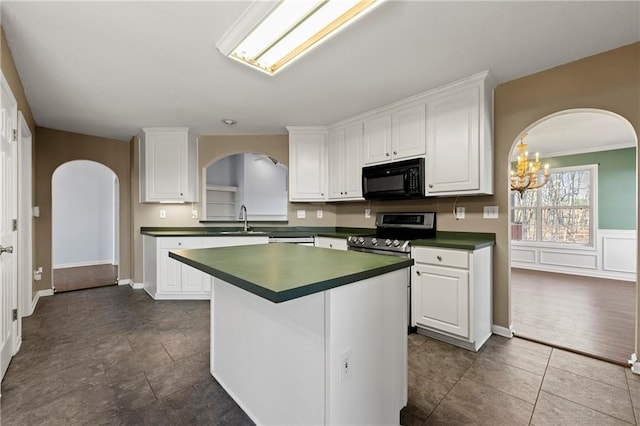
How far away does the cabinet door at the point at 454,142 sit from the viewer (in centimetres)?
251

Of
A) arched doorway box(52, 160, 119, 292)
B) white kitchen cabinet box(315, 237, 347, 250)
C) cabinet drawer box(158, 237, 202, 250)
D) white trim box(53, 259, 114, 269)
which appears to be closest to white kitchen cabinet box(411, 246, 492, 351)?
white kitchen cabinet box(315, 237, 347, 250)

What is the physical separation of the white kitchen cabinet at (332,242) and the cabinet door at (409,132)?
1.11 m

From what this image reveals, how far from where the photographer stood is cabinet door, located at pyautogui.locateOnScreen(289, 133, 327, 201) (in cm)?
388

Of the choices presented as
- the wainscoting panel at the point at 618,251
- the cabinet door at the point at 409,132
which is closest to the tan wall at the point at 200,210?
the cabinet door at the point at 409,132

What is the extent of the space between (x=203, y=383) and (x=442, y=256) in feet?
6.63

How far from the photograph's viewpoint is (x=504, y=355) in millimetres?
2230

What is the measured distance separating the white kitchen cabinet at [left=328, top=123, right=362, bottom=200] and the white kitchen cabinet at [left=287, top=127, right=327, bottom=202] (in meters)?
0.11

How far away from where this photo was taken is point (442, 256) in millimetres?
2445

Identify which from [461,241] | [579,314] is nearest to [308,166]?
[461,241]

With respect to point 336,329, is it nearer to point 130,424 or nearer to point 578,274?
point 130,424

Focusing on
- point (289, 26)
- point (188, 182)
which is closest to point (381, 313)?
point (289, 26)

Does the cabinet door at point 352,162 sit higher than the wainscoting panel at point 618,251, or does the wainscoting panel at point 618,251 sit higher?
the cabinet door at point 352,162

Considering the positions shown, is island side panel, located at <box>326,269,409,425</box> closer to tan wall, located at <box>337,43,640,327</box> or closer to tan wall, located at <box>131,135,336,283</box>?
tan wall, located at <box>337,43,640,327</box>

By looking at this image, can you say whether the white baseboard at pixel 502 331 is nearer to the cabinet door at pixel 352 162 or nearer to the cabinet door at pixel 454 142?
the cabinet door at pixel 454 142
